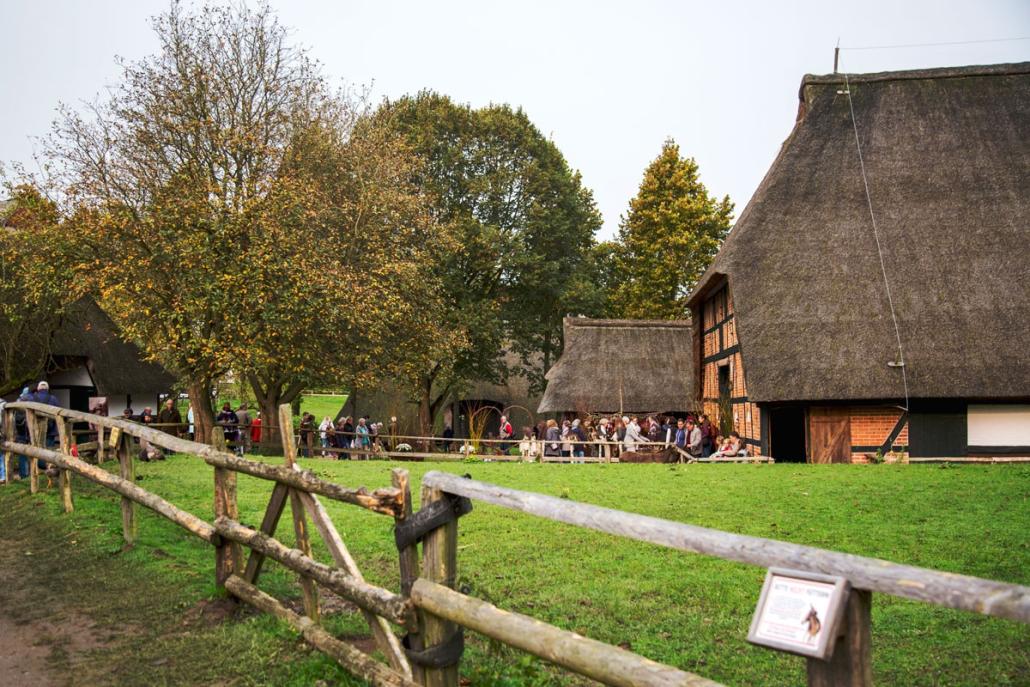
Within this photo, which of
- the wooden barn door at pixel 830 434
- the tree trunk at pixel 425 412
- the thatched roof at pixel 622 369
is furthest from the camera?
the tree trunk at pixel 425 412

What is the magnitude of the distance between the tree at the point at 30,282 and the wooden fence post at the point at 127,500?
1428 cm

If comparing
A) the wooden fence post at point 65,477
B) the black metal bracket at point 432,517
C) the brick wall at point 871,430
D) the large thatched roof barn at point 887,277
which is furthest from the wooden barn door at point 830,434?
the black metal bracket at point 432,517

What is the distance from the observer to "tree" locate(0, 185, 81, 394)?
71.9ft

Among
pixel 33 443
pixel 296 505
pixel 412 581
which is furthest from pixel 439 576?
pixel 33 443

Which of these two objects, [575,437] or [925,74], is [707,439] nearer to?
Result: [575,437]

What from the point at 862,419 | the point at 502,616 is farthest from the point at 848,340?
the point at 502,616

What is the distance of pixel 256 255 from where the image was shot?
21.1 m

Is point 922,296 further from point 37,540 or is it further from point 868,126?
point 37,540

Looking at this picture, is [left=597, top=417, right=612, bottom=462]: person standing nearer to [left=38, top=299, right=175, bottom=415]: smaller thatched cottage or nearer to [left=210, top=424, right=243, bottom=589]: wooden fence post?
[left=38, top=299, right=175, bottom=415]: smaller thatched cottage

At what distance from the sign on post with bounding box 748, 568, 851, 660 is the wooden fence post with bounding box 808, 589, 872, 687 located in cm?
6

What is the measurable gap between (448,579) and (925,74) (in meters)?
27.1

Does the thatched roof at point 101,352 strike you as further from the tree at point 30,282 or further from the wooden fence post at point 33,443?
the wooden fence post at point 33,443

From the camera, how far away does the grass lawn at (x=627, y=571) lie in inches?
212

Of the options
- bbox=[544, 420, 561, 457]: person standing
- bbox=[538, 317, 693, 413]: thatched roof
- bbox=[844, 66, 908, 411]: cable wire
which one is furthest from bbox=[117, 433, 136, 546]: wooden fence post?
bbox=[538, 317, 693, 413]: thatched roof
